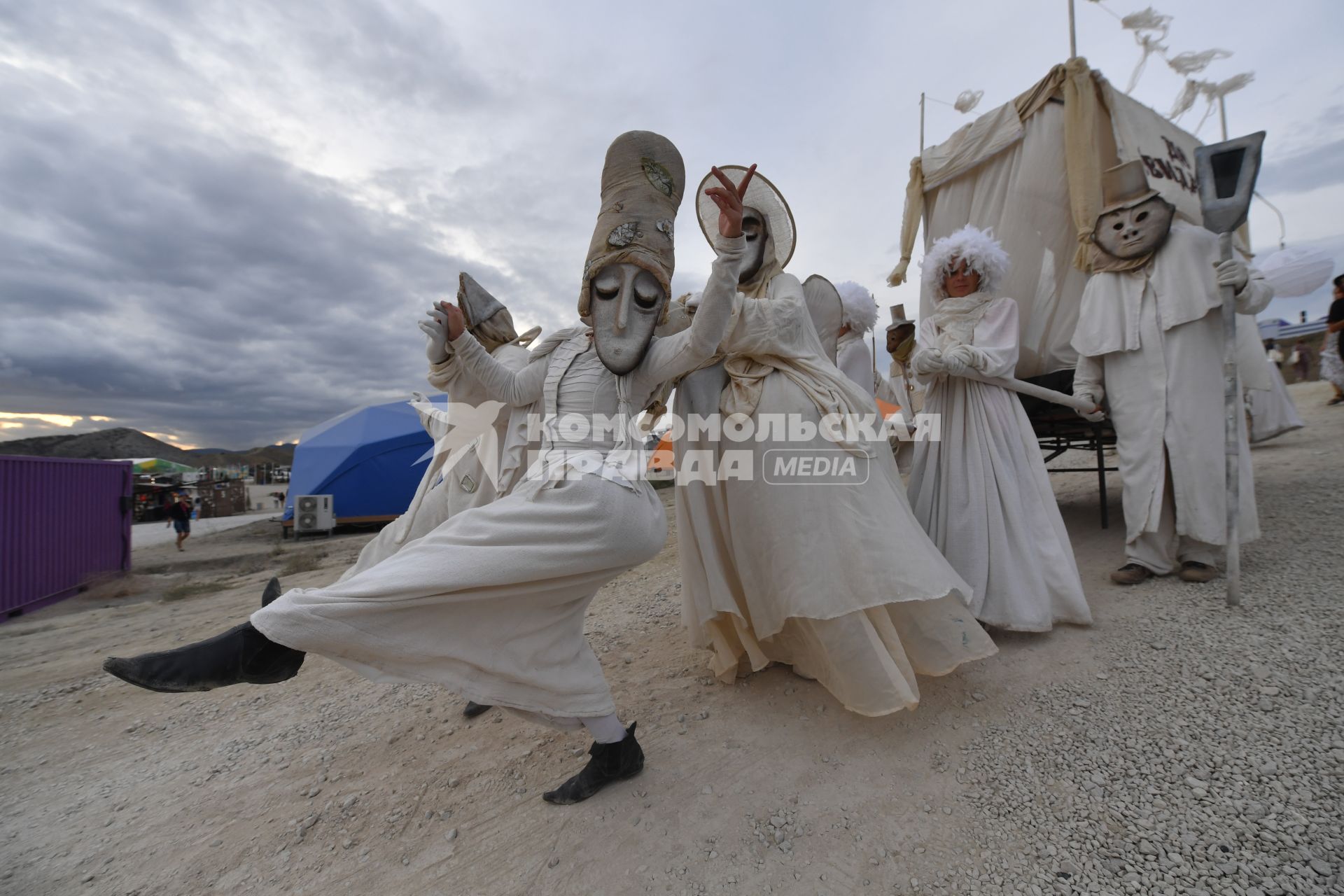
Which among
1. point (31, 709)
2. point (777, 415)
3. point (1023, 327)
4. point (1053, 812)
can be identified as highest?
point (1023, 327)

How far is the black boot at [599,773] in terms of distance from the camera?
1.98m

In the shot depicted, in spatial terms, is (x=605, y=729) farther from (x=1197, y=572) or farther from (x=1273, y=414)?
(x=1273, y=414)

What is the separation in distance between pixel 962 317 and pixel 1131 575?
1.88 metres

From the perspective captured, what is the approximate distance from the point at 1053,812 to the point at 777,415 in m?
1.62

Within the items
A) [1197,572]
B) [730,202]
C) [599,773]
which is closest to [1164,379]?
[1197,572]

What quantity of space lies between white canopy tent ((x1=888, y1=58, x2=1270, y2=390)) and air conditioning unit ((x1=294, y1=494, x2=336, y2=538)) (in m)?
12.0

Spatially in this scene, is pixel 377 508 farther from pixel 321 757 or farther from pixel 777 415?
pixel 777 415

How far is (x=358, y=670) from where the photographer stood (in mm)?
1644

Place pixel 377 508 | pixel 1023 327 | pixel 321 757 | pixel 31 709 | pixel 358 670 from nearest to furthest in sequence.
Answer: pixel 358 670
pixel 321 757
pixel 31 709
pixel 1023 327
pixel 377 508

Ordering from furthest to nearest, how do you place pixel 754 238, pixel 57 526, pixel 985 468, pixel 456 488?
1. pixel 57 526
2. pixel 985 468
3. pixel 456 488
4. pixel 754 238

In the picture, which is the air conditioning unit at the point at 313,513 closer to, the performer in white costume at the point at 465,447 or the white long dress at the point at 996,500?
the performer in white costume at the point at 465,447

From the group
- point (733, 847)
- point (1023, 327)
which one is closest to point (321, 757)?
point (733, 847)

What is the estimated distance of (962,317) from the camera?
10.6ft

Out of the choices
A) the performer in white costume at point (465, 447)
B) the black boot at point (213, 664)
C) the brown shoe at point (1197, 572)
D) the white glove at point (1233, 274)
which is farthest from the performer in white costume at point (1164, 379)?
the black boot at point (213, 664)
